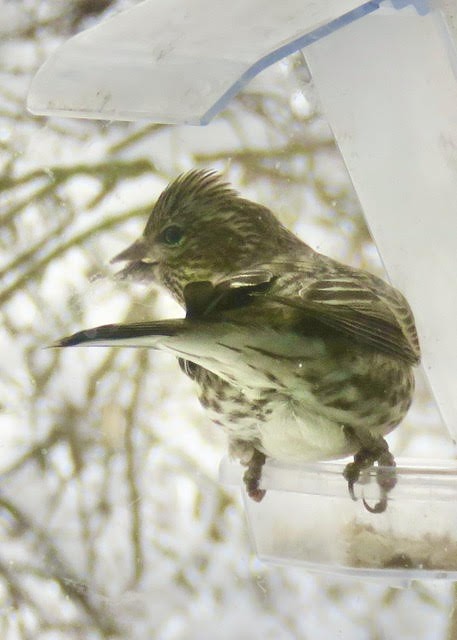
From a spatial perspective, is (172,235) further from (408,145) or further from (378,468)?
(378,468)

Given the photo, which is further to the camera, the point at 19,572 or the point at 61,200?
the point at 19,572

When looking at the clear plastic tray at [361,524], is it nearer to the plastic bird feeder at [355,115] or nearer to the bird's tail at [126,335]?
the plastic bird feeder at [355,115]

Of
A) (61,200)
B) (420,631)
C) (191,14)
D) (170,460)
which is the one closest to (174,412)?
(170,460)

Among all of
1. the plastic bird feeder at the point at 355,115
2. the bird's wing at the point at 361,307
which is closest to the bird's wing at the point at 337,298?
the bird's wing at the point at 361,307

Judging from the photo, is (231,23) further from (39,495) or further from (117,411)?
(39,495)

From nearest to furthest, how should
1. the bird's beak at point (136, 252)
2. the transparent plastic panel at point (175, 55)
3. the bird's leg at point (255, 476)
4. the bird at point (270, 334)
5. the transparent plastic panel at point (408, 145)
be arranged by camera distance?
the bird at point (270, 334) → the transparent plastic panel at point (175, 55) → the transparent plastic panel at point (408, 145) → the bird's leg at point (255, 476) → the bird's beak at point (136, 252)

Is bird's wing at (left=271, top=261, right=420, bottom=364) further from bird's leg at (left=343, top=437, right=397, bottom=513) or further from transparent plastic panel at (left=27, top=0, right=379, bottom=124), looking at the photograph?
transparent plastic panel at (left=27, top=0, right=379, bottom=124)
